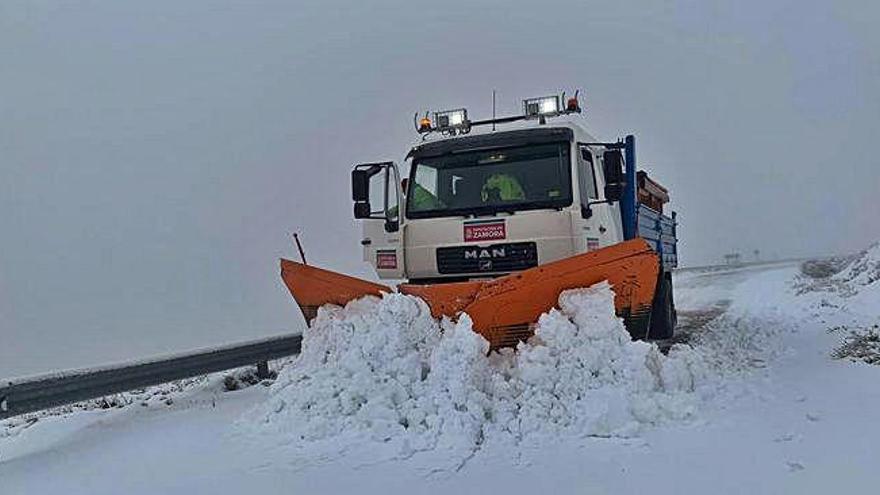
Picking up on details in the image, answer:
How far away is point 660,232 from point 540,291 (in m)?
4.84

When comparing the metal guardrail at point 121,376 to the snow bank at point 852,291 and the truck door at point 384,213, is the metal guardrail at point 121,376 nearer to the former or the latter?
the truck door at point 384,213

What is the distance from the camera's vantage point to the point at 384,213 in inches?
297

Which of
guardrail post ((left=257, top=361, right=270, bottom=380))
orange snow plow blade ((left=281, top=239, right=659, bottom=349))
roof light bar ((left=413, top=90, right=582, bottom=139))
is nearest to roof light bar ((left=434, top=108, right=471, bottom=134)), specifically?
roof light bar ((left=413, top=90, right=582, bottom=139))

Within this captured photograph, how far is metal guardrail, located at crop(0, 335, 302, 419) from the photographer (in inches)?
203

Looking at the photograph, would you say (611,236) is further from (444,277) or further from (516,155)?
(444,277)

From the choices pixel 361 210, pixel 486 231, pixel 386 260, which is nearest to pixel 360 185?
pixel 361 210

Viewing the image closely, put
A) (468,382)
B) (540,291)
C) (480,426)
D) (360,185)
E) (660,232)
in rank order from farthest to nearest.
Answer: (660,232) → (360,185) → (540,291) → (468,382) → (480,426)

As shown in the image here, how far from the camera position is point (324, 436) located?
479cm

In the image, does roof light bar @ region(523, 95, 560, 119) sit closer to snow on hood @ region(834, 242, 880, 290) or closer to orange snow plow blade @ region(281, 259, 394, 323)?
orange snow plow blade @ region(281, 259, 394, 323)

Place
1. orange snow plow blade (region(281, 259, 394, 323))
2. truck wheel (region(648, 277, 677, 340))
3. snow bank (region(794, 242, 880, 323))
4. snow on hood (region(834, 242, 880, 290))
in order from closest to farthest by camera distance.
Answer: orange snow plow blade (region(281, 259, 394, 323))
truck wheel (region(648, 277, 677, 340))
snow bank (region(794, 242, 880, 323))
snow on hood (region(834, 242, 880, 290))

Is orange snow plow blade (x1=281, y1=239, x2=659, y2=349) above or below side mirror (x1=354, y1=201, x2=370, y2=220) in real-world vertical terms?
below

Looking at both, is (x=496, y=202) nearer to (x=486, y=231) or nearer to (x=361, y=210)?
(x=486, y=231)

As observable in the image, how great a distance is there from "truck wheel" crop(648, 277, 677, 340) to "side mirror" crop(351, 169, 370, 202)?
13.2 ft

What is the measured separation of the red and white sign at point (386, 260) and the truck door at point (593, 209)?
189cm
